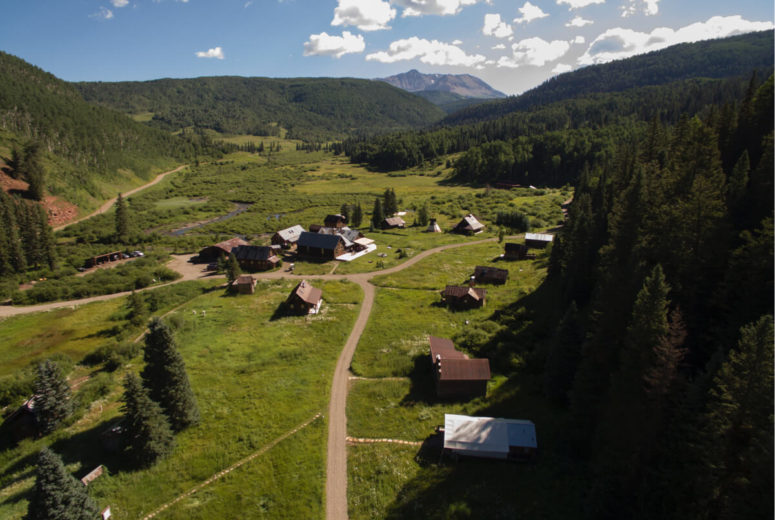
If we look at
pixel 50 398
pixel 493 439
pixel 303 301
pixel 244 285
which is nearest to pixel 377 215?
pixel 244 285

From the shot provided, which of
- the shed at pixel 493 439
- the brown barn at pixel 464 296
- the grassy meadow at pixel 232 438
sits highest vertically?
the brown barn at pixel 464 296

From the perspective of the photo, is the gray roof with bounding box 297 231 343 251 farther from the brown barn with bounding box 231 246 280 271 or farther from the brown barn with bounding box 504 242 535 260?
the brown barn with bounding box 504 242 535 260

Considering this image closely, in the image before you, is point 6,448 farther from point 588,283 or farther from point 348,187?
point 348,187

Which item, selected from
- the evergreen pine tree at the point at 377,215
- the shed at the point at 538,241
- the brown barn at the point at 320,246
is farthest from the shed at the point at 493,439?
the evergreen pine tree at the point at 377,215

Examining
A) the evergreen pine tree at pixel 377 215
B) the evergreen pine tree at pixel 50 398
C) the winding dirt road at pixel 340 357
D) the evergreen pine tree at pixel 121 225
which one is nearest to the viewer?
the winding dirt road at pixel 340 357

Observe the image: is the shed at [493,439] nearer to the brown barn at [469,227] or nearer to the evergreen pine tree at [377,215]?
the brown barn at [469,227]

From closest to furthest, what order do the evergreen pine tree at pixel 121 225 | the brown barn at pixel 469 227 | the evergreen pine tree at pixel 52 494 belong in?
the evergreen pine tree at pixel 52 494 → the evergreen pine tree at pixel 121 225 → the brown barn at pixel 469 227
